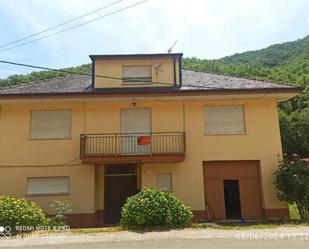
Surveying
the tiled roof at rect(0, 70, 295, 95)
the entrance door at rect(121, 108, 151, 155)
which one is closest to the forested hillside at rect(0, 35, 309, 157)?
the tiled roof at rect(0, 70, 295, 95)

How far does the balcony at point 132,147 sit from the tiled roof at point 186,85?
87.9 inches

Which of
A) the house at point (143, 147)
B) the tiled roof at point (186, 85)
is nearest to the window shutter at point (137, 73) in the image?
the house at point (143, 147)

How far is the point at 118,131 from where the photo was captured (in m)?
16.5

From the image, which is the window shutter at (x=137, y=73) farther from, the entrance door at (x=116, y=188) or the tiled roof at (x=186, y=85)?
the entrance door at (x=116, y=188)

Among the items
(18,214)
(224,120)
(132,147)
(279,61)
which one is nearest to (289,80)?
(279,61)

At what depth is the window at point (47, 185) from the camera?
52.3 feet

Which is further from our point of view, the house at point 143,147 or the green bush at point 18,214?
the house at point 143,147

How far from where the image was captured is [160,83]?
57.2 ft

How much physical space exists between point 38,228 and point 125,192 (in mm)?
5054

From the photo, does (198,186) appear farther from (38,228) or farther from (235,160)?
(38,228)

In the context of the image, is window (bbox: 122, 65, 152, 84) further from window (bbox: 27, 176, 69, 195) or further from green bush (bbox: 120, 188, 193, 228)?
green bush (bbox: 120, 188, 193, 228)

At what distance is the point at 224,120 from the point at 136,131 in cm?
409

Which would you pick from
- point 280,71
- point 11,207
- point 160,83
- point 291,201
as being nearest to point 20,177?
point 11,207

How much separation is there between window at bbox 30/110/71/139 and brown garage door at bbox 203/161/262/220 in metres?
6.65
